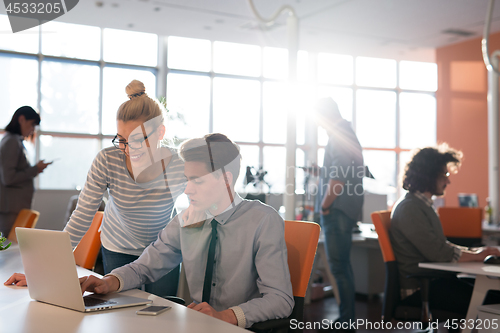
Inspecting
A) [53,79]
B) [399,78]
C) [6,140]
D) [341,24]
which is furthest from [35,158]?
[399,78]

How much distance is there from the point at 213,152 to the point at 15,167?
9.13 ft

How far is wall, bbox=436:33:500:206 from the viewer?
750 centimetres

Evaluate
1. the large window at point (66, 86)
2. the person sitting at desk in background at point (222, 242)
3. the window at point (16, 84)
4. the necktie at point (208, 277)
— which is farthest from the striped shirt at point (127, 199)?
the window at point (16, 84)

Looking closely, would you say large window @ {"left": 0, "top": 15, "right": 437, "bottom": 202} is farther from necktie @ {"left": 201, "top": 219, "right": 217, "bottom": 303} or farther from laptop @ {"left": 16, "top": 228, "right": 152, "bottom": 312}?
laptop @ {"left": 16, "top": 228, "right": 152, "bottom": 312}

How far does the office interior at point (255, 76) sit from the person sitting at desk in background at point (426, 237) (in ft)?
10.6

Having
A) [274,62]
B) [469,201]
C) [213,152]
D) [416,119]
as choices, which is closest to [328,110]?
[213,152]

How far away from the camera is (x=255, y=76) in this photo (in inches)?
325

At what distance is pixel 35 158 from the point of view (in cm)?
690

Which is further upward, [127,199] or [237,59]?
[237,59]

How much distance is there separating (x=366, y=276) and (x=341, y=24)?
399 cm

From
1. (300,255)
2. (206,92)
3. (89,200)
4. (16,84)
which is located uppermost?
(206,92)

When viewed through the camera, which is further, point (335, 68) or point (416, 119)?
point (416, 119)

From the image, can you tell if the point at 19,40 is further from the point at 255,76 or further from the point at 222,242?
the point at 222,242

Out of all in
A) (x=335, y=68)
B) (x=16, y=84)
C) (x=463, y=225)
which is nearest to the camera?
(x=463, y=225)
